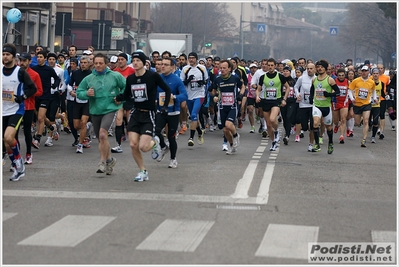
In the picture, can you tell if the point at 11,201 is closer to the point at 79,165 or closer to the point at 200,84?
the point at 79,165

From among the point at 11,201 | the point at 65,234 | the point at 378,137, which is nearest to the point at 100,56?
the point at 11,201

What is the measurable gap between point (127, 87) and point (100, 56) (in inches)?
24.9

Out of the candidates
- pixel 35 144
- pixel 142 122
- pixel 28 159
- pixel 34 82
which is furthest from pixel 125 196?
pixel 35 144

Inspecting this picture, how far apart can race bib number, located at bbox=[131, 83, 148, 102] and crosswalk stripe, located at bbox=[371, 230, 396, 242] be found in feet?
Result: 15.5

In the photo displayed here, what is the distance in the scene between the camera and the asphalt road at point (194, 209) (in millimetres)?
7699

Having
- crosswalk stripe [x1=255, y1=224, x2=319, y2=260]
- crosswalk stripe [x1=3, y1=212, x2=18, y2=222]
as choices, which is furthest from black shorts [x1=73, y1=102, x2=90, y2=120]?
crosswalk stripe [x1=255, y1=224, x2=319, y2=260]

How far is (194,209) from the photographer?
33.1ft

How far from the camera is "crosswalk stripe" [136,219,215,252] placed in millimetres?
7832

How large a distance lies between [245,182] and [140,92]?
190 cm

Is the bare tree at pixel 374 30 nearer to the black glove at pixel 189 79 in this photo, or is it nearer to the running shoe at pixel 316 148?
the black glove at pixel 189 79

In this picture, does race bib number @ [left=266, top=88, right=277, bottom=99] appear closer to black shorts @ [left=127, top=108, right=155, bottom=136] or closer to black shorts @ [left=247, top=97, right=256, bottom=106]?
black shorts @ [left=127, top=108, right=155, bottom=136]

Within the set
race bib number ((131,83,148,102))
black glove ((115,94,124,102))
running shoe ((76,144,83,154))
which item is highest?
race bib number ((131,83,148,102))

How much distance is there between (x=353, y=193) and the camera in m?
11.9

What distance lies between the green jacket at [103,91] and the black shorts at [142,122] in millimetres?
609
